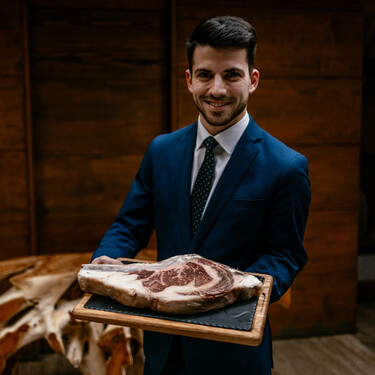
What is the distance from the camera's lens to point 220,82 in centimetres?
139

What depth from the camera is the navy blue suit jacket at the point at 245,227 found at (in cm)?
148

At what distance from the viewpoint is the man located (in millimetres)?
1412

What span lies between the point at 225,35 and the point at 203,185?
483 mm

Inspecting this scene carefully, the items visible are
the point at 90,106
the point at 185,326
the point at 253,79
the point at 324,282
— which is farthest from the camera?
the point at 324,282

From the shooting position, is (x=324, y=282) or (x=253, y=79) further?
(x=324, y=282)

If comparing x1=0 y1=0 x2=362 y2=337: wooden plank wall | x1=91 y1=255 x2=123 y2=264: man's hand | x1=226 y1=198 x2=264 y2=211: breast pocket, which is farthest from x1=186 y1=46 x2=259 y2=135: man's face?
x1=0 y1=0 x2=362 y2=337: wooden plank wall

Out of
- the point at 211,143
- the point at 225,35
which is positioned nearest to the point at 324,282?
the point at 211,143

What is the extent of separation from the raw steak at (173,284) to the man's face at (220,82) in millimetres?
453

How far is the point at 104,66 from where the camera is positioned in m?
2.99

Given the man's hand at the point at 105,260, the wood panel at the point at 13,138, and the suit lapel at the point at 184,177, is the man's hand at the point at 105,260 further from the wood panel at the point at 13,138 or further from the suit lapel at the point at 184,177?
the wood panel at the point at 13,138

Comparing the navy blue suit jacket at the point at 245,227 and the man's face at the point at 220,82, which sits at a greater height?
the man's face at the point at 220,82

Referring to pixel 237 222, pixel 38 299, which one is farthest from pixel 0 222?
pixel 237 222

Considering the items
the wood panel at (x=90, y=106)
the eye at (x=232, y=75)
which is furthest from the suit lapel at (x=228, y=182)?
the wood panel at (x=90, y=106)

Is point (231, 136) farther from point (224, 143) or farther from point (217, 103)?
point (217, 103)
